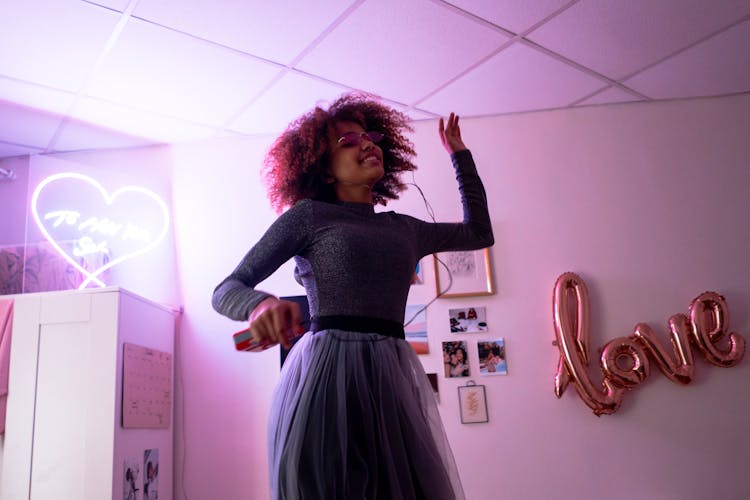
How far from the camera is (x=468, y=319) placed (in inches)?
131

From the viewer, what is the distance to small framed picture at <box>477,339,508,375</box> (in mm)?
3244

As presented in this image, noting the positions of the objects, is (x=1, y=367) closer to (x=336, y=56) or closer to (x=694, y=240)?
(x=336, y=56)

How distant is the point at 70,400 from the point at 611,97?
2.93 m

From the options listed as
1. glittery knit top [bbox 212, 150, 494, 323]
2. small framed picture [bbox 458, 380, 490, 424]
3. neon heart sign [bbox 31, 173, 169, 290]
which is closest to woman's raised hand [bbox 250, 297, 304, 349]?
glittery knit top [bbox 212, 150, 494, 323]

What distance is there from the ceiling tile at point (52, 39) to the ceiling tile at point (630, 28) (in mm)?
1810

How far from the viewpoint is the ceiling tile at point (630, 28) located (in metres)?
2.77

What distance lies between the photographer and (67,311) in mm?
2891

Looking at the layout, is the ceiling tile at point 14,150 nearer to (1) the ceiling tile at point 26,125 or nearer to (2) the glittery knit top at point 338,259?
(1) the ceiling tile at point 26,125

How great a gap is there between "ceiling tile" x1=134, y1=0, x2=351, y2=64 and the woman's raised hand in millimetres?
1798

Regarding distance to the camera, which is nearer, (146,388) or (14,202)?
(146,388)

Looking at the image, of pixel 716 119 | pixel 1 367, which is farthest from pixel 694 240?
pixel 1 367

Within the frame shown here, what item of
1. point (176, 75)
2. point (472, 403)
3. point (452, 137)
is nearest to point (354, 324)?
point (452, 137)

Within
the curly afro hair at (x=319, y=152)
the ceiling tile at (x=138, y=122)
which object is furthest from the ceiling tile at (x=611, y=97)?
the ceiling tile at (x=138, y=122)

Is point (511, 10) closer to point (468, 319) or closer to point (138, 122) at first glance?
point (468, 319)
